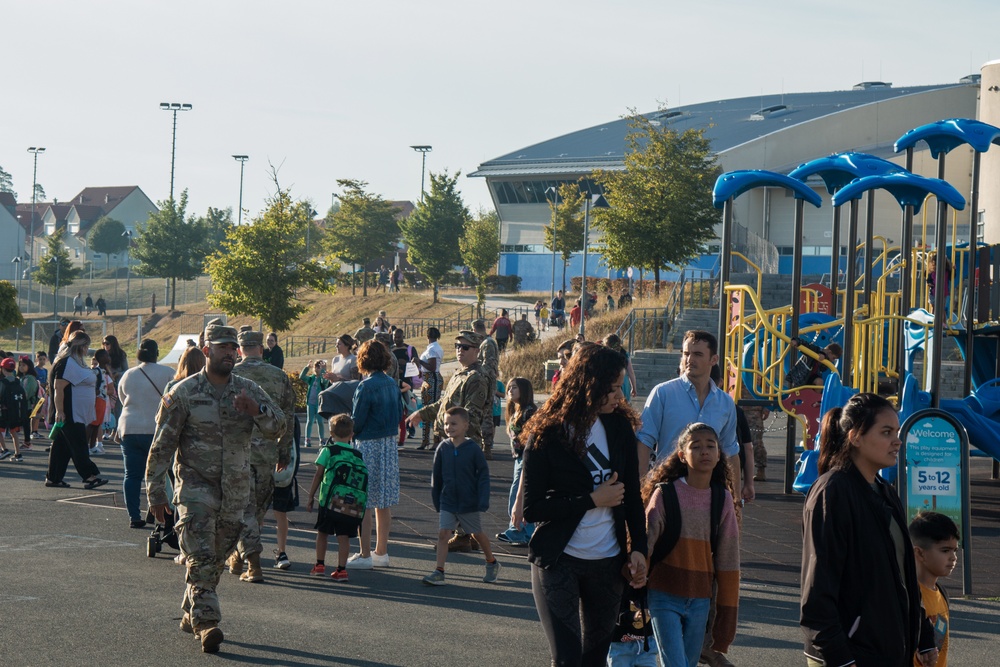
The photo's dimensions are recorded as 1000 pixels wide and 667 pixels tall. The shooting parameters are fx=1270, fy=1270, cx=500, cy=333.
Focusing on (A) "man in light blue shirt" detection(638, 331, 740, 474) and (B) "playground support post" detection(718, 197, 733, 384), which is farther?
(B) "playground support post" detection(718, 197, 733, 384)

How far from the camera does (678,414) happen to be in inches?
287

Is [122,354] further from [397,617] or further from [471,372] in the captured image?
[397,617]

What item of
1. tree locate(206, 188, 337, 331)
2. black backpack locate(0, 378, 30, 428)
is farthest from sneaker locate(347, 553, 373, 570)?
tree locate(206, 188, 337, 331)

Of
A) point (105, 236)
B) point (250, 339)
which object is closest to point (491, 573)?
point (250, 339)

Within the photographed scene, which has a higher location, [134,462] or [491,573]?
[134,462]

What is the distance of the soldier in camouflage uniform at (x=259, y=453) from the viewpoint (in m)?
8.32

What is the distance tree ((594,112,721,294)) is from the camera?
40.7 meters

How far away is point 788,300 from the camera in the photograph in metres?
28.8

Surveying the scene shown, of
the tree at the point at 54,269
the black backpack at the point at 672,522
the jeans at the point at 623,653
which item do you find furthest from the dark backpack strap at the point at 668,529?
the tree at the point at 54,269

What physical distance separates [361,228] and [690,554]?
63383 mm

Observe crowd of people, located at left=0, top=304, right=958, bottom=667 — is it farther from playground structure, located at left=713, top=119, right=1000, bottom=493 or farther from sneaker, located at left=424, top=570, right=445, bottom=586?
playground structure, located at left=713, top=119, right=1000, bottom=493

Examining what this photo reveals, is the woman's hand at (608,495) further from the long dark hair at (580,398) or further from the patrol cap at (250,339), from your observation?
the patrol cap at (250,339)

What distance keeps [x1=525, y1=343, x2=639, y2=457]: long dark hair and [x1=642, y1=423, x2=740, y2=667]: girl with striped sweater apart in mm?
423

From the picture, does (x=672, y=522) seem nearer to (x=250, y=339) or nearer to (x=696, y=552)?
(x=696, y=552)
